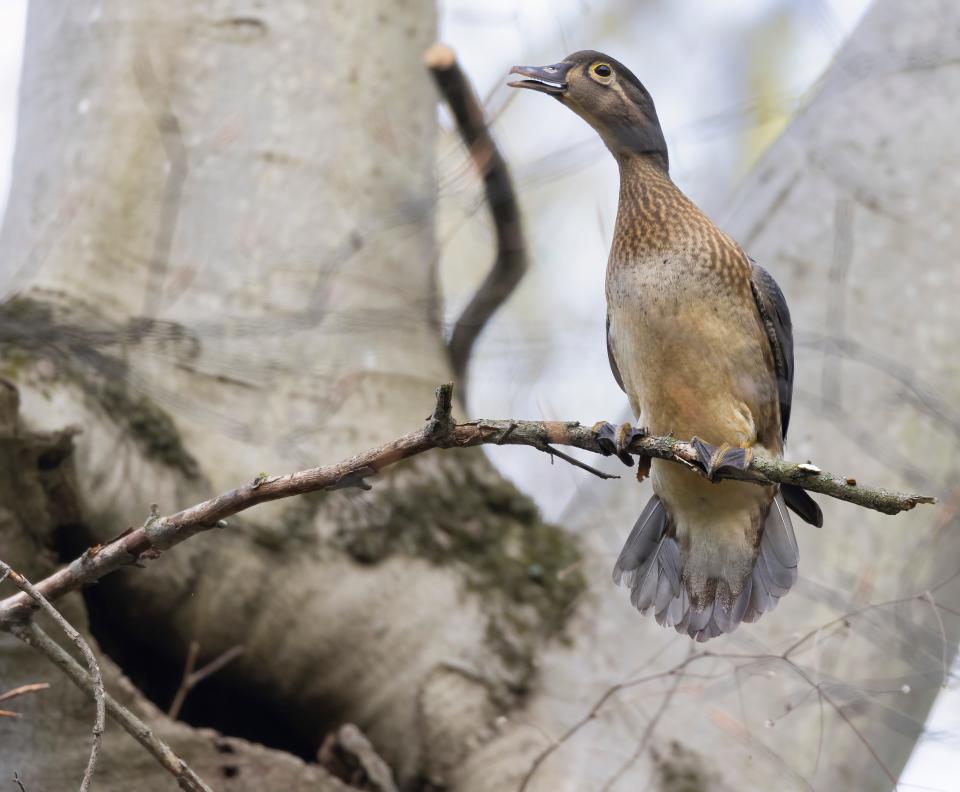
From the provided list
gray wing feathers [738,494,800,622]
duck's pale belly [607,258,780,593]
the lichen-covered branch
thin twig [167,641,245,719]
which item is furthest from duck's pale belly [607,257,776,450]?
thin twig [167,641,245,719]

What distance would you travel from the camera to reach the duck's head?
3.44m

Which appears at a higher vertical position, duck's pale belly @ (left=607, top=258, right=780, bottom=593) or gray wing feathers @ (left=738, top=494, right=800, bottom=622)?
duck's pale belly @ (left=607, top=258, right=780, bottom=593)

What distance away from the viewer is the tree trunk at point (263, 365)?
369 cm

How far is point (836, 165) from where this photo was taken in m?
4.54

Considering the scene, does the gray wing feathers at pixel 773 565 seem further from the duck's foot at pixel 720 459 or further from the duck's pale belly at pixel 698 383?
the duck's foot at pixel 720 459

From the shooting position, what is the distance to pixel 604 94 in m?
3.48

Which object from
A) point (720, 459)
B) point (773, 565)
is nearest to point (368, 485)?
point (720, 459)

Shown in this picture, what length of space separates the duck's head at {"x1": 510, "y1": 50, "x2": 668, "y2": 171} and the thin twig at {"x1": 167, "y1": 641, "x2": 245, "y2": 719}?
1905 millimetres

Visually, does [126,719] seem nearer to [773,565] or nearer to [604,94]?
[773,565]

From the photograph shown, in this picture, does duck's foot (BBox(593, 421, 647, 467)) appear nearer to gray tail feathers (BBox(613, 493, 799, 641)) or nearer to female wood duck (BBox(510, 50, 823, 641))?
female wood duck (BBox(510, 50, 823, 641))

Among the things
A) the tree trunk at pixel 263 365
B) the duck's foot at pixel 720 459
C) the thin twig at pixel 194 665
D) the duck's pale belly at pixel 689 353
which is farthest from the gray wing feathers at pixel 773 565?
the thin twig at pixel 194 665

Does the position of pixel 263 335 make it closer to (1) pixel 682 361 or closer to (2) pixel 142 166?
(2) pixel 142 166

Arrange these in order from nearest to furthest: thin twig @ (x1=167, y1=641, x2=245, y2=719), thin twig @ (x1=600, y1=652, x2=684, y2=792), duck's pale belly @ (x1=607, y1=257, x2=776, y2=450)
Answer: duck's pale belly @ (x1=607, y1=257, x2=776, y2=450) → thin twig @ (x1=600, y1=652, x2=684, y2=792) → thin twig @ (x1=167, y1=641, x2=245, y2=719)

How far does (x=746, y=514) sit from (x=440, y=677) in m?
1.11
